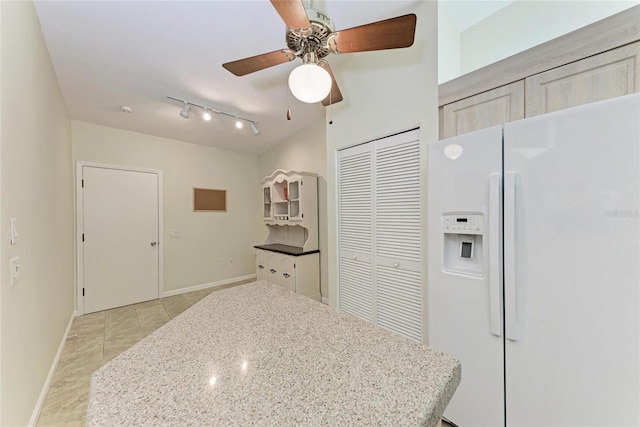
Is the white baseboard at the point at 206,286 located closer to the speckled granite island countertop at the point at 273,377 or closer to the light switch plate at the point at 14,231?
the light switch plate at the point at 14,231

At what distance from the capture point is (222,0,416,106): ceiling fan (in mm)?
1197

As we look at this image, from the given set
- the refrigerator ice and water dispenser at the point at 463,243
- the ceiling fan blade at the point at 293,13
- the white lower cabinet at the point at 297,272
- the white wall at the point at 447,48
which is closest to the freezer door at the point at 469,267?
the refrigerator ice and water dispenser at the point at 463,243

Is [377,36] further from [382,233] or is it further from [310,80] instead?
[382,233]

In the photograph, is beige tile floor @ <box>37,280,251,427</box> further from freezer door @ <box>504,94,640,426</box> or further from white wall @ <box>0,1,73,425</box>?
freezer door @ <box>504,94,640,426</box>

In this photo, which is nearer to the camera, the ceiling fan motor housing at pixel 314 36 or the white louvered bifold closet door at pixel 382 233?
the ceiling fan motor housing at pixel 314 36

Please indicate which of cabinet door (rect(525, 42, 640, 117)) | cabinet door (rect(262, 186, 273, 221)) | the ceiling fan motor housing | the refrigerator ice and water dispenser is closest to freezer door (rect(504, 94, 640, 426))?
the refrigerator ice and water dispenser

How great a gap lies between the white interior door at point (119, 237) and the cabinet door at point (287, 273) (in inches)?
79.5

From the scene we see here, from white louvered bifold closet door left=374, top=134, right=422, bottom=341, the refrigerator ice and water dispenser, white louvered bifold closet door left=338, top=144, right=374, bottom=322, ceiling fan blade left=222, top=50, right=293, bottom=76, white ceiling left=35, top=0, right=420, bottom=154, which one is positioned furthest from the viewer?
white louvered bifold closet door left=338, top=144, right=374, bottom=322

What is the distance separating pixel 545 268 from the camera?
1.11 meters

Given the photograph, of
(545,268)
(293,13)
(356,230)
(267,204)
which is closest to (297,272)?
(356,230)

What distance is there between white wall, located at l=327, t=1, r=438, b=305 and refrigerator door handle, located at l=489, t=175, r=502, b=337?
59cm

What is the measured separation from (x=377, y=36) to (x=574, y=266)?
1413 millimetres

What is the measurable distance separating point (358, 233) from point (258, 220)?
3.06 m

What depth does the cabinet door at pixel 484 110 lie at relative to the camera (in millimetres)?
1434
